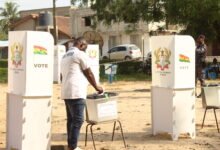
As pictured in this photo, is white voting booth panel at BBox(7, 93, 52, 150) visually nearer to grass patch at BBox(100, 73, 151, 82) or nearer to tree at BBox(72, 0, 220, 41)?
grass patch at BBox(100, 73, 151, 82)

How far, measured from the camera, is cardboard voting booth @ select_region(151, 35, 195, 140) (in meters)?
8.86

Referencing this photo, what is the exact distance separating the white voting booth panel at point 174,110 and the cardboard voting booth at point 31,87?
7.68 feet

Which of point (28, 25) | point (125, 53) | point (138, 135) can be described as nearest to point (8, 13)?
point (28, 25)

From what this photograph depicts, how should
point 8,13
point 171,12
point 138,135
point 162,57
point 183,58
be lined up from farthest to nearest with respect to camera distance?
point 8,13 < point 171,12 < point 138,135 < point 162,57 < point 183,58

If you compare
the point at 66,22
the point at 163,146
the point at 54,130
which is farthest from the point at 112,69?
the point at 66,22

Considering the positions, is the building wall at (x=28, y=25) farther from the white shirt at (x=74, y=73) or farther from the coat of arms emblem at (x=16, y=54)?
the white shirt at (x=74, y=73)

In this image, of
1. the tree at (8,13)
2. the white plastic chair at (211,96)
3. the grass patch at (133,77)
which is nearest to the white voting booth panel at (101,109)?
the white plastic chair at (211,96)

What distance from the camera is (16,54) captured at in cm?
762

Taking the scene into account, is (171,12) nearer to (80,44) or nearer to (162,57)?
(162,57)

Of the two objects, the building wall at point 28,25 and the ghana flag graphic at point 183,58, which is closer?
the ghana flag graphic at point 183,58

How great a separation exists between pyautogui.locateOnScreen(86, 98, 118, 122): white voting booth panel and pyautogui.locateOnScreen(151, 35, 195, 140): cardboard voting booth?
1.31 m

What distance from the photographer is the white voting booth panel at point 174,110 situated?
29.4 ft

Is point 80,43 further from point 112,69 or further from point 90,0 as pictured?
point 90,0

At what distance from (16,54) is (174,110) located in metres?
2.95
